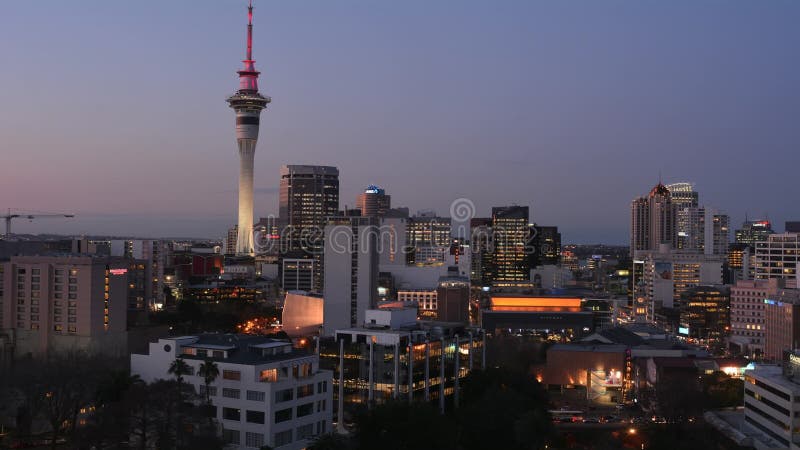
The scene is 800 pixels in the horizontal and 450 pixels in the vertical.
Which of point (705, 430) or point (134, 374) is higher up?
point (134, 374)

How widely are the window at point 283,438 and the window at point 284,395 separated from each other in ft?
2.45

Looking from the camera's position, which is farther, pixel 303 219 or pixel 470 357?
pixel 303 219

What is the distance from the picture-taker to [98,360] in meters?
30.9

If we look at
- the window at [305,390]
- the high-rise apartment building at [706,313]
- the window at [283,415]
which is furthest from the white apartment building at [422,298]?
the window at [283,415]

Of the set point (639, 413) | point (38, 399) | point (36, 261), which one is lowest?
point (639, 413)

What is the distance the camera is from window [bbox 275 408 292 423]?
2142 centimetres

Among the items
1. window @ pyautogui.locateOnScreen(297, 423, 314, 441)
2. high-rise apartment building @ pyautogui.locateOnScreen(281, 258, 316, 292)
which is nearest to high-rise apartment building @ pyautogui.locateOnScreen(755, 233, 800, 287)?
high-rise apartment building @ pyautogui.locateOnScreen(281, 258, 316, 292)

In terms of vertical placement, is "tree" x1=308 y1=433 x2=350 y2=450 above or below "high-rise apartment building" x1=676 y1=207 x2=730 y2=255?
below

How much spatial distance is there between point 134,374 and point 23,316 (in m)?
19.7

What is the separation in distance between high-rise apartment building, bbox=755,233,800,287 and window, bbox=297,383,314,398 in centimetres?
4715

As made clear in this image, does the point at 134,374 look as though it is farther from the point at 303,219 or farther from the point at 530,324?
the point at 303,219

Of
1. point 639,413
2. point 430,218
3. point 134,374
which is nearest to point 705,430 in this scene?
point 639,413

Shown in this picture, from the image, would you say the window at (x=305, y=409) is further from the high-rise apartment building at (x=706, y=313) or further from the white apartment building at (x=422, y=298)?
the white apartment building at (x=422, y=298)

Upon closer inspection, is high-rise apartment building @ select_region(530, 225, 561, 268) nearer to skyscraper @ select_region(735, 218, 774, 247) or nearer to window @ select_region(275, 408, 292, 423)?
skyscraper @ select_region(735, 218, 774, 247)
